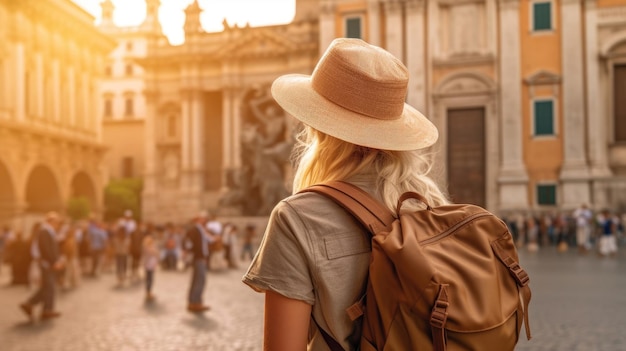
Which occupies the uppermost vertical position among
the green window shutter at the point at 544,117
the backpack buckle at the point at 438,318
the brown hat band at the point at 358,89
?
the green window shutter at the point at 544,117

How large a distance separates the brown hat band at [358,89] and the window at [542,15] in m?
30.6

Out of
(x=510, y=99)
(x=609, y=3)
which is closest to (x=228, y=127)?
(x=510, y=99)

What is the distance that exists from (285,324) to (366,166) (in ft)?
1.58

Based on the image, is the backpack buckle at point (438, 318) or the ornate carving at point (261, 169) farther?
the ornate carving at point (261, 169)

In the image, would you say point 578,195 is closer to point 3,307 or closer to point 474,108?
point 474,108

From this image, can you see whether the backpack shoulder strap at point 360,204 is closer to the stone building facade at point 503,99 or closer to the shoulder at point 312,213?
the shoulder at point 312,213

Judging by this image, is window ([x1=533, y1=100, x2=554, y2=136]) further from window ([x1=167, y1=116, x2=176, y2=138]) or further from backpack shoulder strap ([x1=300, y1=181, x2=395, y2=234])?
backpack shoulder strap ([x1=300, y1=181, x2=395, y2=234])

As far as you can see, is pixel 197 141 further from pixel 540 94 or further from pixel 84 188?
pixel 540 94

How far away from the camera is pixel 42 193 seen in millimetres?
37906

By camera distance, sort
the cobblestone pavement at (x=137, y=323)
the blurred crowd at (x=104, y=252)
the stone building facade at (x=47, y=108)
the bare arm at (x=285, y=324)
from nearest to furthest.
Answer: the bare arm at (x=285, y=324), the cobblestone pavement at (x=137, y=323), the blurred crowd at (x=104, y=252), the stone building facade at (x=47, y=108)

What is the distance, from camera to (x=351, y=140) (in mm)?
1762

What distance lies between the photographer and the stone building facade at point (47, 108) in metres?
31.5

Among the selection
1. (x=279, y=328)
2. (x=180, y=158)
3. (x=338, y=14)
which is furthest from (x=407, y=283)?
(x=180, y=158)

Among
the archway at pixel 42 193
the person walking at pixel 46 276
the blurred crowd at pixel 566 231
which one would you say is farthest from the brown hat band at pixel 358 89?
the archway at pixel 42 193
